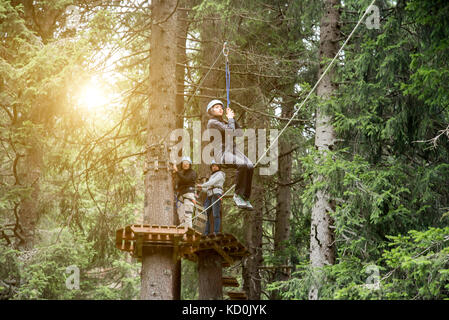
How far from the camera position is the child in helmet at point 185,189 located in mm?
9031

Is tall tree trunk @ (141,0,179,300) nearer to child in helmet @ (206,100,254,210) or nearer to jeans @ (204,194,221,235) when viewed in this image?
child in helmet @ (206,100,254,210)

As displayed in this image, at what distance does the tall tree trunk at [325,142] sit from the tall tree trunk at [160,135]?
91.4 inches

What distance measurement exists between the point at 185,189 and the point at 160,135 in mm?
1807

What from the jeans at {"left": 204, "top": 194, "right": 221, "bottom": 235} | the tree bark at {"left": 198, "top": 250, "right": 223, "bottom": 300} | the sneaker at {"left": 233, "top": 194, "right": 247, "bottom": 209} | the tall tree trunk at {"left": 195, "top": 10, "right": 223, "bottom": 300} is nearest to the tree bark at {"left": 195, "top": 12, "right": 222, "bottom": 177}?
→ the tall tree trunk at {"left": 195, "top": 10, "right": 223, "bottom": 300}

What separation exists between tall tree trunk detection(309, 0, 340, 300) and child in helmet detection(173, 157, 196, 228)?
7.90 ft

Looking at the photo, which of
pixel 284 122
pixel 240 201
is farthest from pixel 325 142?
pixel 284 122

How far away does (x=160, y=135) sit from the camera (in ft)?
25.1

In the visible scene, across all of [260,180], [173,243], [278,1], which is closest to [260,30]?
[278,1]

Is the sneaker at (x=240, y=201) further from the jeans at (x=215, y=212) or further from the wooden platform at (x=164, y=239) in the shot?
the jeans at (x=215, y=212)

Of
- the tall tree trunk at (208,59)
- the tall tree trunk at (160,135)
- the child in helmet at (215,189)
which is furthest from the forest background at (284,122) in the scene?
the child in helmet at (215,189)

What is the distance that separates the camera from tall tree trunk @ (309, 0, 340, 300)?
7.75m

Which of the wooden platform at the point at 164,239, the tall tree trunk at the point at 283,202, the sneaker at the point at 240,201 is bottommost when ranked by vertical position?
the wooden platform at the point at 164,239

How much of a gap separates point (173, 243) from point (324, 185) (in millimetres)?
2489

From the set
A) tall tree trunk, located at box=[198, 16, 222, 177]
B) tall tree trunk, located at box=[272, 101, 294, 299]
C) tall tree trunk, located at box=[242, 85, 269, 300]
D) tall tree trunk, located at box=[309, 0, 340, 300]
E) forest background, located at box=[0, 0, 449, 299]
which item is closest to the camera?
forest background, located at box=[0, 0, 449, 299]
